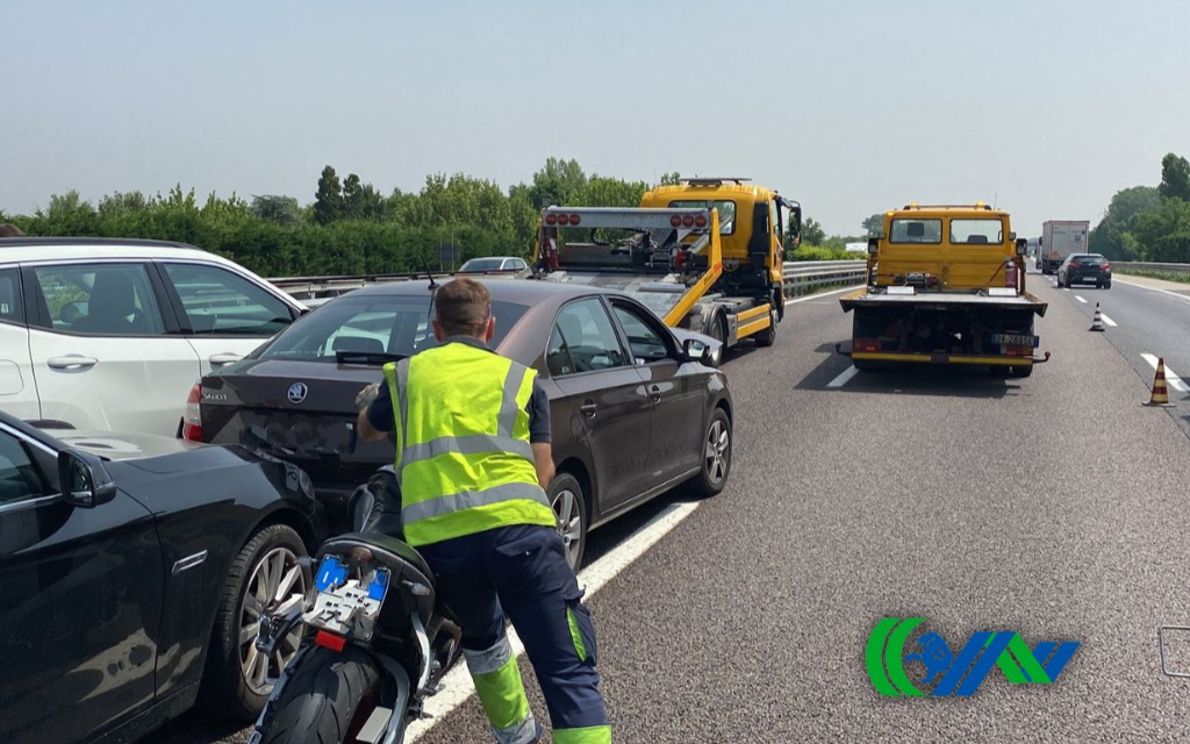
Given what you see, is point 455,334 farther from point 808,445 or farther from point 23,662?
point 808,445

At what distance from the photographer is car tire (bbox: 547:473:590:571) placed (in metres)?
5.41

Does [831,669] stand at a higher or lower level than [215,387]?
lower

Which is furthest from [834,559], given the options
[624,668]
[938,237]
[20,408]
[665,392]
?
[938,237]

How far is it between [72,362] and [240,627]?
2.97 metres

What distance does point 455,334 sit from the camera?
3.64 metres

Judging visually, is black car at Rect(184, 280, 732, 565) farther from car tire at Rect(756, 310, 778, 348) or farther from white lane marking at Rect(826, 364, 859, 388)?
car tire at Rect(756, 310, 778, 348)

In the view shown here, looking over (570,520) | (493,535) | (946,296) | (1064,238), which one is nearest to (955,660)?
(570,520)

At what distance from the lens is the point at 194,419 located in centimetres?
→ 555

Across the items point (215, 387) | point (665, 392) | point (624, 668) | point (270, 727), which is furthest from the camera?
point (665, 392)

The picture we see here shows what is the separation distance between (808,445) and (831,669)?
5.18 meters

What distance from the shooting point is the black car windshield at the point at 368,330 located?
5.60 metres

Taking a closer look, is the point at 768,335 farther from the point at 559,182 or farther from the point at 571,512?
the point at 559,182

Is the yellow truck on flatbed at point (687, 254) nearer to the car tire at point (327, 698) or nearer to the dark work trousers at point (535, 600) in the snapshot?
the dark work trousers at point (535, 600)

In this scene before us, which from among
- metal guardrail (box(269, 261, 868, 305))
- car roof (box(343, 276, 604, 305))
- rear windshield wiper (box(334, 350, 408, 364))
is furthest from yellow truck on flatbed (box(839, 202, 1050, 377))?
metal guardrail (box(269, 261, 868, 305))
